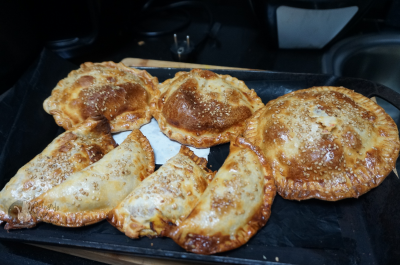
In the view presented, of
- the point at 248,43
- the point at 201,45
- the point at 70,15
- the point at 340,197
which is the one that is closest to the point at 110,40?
the point at 70,15

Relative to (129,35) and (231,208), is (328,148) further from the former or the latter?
(129,35)

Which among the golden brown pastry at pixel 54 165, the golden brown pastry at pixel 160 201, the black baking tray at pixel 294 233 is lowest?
the black baking tray at pixel 294 233

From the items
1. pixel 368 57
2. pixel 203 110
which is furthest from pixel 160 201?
pixel 368 57

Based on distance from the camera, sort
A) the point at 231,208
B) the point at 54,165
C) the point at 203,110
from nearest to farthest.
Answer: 1. the point at 231,208
2. the point at 54,165
3. the point at 203,110

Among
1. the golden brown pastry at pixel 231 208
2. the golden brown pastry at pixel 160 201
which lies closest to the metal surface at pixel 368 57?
the golden brown pastry at pixel 231 208

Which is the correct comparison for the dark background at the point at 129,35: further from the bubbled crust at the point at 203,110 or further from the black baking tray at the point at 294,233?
the bubbled crust at the point at 203,110

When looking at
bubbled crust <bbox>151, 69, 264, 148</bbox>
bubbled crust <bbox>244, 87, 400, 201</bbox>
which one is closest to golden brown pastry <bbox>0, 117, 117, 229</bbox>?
bubbled crust <bbox>151, 69, 264, 148</bbox>
